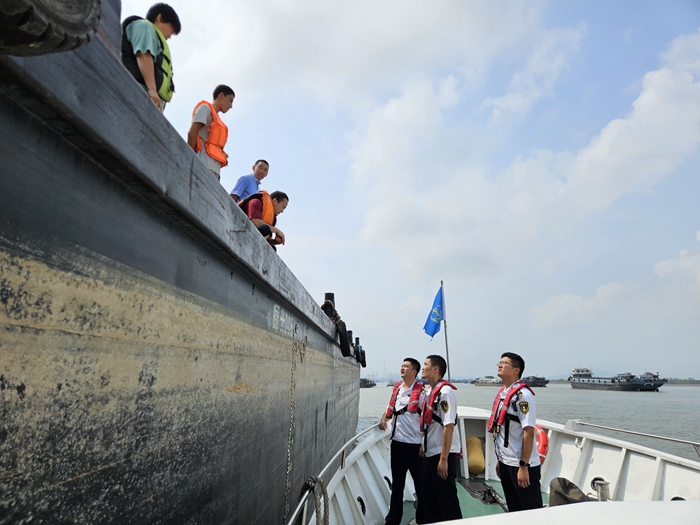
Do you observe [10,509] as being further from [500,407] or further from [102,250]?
[500,407]

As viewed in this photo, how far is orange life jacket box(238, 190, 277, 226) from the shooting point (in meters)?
4.48

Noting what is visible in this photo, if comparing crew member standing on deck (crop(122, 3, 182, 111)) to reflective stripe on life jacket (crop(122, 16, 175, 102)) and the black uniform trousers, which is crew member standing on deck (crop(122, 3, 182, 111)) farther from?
the black uniform trousers

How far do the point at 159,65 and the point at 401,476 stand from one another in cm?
479

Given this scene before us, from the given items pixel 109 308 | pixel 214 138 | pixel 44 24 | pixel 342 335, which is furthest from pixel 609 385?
pixel 44 24

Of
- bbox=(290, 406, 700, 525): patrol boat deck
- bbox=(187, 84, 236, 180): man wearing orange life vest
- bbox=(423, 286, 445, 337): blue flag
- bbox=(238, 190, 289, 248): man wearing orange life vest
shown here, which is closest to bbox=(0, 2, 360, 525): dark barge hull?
bbox=(290, 406, 700, 525): patrol boat deck

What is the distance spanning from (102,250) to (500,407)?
13.2ft

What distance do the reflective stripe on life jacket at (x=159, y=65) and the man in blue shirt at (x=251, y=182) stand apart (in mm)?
2001

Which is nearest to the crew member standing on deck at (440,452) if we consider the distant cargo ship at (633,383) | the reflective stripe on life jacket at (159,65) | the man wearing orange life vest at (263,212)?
the man wearing orange life vest at (263,212)

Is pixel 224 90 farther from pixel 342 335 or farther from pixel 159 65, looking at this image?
pixel 342 335

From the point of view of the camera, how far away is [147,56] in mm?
2408

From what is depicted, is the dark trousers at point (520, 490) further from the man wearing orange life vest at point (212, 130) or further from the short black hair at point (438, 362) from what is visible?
the man wearing orange life vest at point (212, 130)

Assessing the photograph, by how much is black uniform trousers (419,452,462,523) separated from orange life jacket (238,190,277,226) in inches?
131

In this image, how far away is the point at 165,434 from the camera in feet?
6.04

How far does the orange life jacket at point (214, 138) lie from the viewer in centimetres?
357
